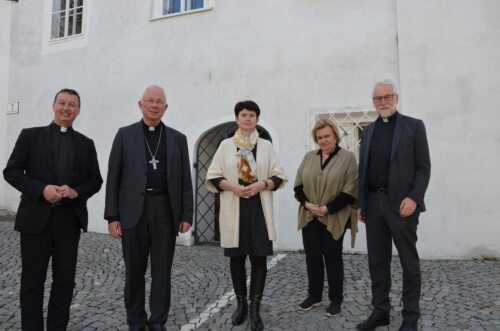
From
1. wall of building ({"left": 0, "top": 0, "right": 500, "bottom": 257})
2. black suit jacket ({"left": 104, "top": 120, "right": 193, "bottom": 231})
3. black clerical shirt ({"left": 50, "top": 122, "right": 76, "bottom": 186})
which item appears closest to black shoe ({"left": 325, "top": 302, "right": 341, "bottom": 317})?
black suit jacket ({"left": 104, "top": 120, "right": 193, "bottom": 231})

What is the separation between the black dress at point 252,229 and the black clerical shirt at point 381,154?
77 centimetres

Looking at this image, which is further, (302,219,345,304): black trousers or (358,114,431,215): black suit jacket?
(302,219,345,304): black trousers

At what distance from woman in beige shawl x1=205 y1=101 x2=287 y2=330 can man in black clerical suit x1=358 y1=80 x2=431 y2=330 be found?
0.74 meters

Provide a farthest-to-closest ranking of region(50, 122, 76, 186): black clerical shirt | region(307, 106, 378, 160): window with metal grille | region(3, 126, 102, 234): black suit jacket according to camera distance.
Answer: region(307, 106, 378, 160): window with metal grille < region(50, 122, 76, 186): black clerical shirt < region(3, 126, 102, 234): black suit jacket

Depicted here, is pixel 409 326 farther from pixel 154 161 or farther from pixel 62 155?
pixel 62 155

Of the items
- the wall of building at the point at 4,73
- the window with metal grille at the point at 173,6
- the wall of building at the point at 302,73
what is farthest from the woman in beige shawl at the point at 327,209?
the wall of building at the point at 4,73

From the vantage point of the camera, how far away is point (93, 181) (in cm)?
335

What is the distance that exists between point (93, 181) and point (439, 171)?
4799mm

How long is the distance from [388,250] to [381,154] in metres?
0.78

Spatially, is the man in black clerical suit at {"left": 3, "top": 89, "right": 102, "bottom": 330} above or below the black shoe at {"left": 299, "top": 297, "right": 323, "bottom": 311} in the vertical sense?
above

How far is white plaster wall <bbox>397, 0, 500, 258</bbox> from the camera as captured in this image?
19.4ft

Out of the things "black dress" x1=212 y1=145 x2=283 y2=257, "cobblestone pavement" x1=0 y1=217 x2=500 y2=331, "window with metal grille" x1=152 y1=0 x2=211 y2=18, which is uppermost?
"window with metal grille" x1=152 y1=0 x2=211 y2=18

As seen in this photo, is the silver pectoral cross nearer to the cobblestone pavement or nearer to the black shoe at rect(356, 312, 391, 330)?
the cobblestone pavement

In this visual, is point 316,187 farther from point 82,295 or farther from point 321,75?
point 321,75
